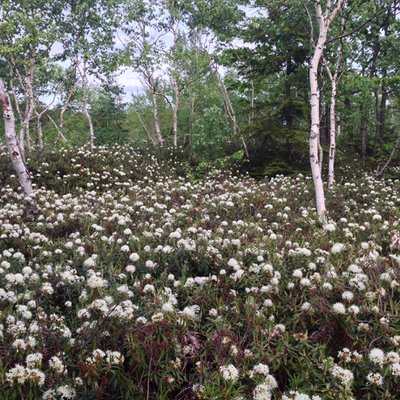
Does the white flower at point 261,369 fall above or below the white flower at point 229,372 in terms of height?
below

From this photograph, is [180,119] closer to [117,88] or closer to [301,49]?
[117,88]

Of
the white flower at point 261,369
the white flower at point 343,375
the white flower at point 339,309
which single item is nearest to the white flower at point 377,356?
the white flower at point 343,375

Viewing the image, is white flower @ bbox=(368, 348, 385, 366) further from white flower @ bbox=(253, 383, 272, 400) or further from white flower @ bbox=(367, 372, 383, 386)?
white flower @ bbox=(253, 383, 272, 400)

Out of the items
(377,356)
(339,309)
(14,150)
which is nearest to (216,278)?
(339,309)

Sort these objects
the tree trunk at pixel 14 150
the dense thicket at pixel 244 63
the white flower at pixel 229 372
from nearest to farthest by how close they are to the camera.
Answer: the white flower at pixel 229 372, the tree trunk at pixel 14 150, the dense thicket at pixel 244 63

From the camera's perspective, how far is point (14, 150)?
27.6 ft

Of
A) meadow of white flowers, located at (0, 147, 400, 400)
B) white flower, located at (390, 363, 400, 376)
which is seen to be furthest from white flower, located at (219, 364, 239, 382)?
white flower, located at (390, 363, 400, 376)

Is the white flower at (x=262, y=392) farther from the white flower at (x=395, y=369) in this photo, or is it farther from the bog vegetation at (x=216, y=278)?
the white flower at (x=395, y=369)

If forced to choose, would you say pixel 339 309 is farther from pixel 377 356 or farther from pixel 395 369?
pixel 395 369

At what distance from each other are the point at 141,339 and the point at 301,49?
14.6m

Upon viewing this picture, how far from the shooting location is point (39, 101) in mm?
35406

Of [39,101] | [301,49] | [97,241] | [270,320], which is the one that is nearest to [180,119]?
[39,101]

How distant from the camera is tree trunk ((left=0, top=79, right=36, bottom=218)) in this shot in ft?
26.8

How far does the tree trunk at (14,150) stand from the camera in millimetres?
8183
